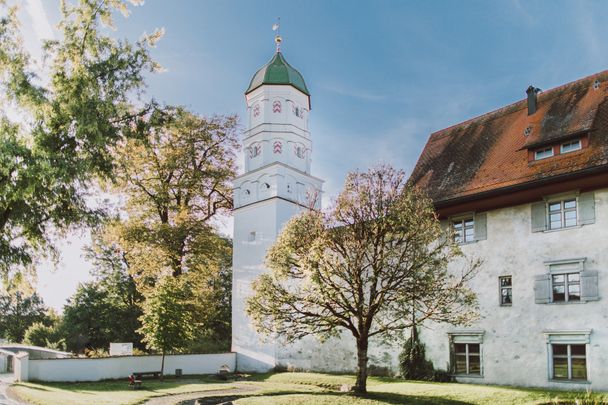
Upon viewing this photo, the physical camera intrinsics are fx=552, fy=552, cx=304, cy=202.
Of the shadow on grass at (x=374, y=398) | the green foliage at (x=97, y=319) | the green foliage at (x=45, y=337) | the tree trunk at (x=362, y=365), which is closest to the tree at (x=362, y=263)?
the tree trunk at (x=362, y=365)

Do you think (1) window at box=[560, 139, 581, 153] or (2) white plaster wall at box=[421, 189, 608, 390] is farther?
(1) window at box=[560, 139, 581, 153]

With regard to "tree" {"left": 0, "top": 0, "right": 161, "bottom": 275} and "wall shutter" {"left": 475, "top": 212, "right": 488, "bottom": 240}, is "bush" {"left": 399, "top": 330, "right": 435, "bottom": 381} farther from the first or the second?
"tree" {"left": 0, "top": 0, "right": 161, "bottom": 275}

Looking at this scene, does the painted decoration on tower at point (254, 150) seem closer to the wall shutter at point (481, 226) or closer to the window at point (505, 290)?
the wall shutter at point (481, 226)

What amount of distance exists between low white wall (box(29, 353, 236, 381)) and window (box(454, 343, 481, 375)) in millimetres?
15007

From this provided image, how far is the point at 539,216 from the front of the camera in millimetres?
21125

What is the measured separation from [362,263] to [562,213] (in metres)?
7.83

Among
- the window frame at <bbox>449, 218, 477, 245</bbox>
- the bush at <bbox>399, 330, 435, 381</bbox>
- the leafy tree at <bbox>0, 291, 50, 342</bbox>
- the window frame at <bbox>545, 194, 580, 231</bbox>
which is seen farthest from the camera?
the leafy tree at <bbox>0, 291, 50, 342</bbox>

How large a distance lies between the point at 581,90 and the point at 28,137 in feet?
70.2

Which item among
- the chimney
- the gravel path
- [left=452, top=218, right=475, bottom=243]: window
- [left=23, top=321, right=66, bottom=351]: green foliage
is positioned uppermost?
the chimney

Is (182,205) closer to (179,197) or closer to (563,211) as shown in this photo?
(179,197)

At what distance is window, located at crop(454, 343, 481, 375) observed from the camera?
870 inches

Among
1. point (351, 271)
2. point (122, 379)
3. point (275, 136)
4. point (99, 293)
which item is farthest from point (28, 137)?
point (99, 293)

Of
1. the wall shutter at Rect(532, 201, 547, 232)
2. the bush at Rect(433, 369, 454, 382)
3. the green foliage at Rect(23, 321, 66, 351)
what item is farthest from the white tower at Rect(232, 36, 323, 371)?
the green foliage at Rect(23, 321, 66, 351)

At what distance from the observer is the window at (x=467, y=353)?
72.4ft
